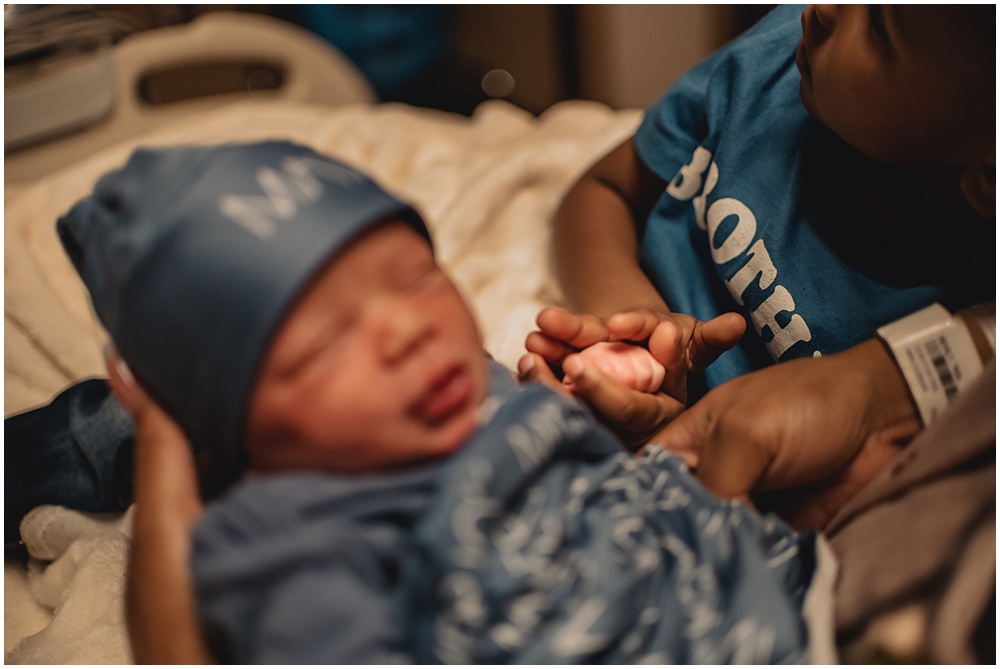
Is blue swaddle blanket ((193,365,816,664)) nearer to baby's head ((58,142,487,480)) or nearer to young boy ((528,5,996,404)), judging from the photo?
baby's head ((58,142,487,480))

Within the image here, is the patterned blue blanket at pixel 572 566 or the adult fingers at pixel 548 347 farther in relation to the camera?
the adult fingers at pixel 548 347

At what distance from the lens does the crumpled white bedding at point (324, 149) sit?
90cm

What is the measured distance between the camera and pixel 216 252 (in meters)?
0.61

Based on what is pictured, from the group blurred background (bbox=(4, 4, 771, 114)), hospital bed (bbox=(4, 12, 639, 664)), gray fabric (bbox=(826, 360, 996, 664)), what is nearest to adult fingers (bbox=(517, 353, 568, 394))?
hospital bed (bbox=(4, 12, 639, 664))

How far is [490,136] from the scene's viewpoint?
1.64 m

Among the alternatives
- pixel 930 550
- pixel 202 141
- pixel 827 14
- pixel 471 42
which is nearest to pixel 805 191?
pixel 827 14

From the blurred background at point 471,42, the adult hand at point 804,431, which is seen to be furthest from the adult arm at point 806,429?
the blurred background at point 471,42

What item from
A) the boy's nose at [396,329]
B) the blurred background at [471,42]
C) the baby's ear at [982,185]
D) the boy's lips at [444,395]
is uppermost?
the boy's nose at [396,329]

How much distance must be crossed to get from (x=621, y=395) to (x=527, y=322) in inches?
13.1

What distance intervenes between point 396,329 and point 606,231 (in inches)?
23.0

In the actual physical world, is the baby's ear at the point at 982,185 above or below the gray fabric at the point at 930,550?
above

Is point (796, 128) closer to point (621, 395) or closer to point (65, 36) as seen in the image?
point (621, 395)

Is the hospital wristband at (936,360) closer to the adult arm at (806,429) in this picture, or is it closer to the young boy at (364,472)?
the adult arm at (806,429)

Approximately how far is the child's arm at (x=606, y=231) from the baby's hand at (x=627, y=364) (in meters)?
0.17
